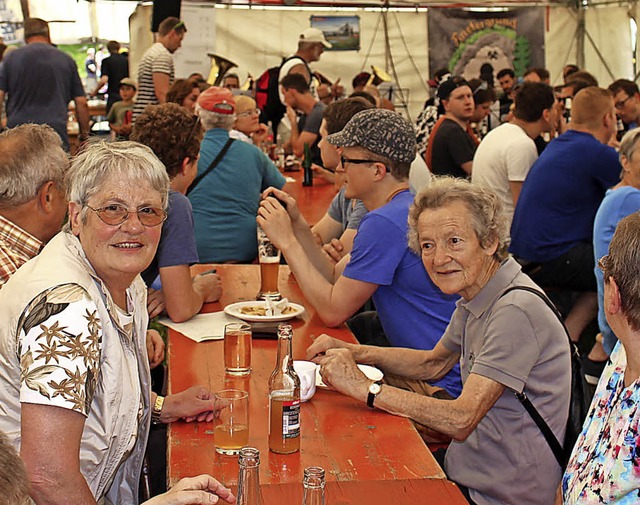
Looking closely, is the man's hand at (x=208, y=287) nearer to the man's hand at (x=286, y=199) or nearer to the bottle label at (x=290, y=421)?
the man's hand at (x=286, y=199)

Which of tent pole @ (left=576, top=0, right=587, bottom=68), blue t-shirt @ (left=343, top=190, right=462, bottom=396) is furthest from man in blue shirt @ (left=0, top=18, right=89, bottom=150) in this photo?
tent pole @ (left=576, top=0, right=587, bottom=68)

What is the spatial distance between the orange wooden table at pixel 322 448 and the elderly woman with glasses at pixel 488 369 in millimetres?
90

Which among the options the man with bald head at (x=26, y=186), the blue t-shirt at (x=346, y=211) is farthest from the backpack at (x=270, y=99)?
the man with bald head at (x=26, y=186)

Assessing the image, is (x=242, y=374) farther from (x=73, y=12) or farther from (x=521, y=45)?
(x=521, y=45)

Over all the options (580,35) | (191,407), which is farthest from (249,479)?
(580,35)

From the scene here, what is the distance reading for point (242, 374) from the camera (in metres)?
2.40

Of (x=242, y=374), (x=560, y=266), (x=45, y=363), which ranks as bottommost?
(x=560, y=266)

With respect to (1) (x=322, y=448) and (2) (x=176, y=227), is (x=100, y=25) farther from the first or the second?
(1) (x=322, y=448)

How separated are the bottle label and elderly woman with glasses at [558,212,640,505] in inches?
23.4

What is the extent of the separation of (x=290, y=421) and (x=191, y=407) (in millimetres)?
342

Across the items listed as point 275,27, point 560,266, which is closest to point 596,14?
point 275,27

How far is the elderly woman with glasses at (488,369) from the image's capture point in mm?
2199

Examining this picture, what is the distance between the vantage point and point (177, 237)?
294 centimetres

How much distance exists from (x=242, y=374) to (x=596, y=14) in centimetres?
1369
